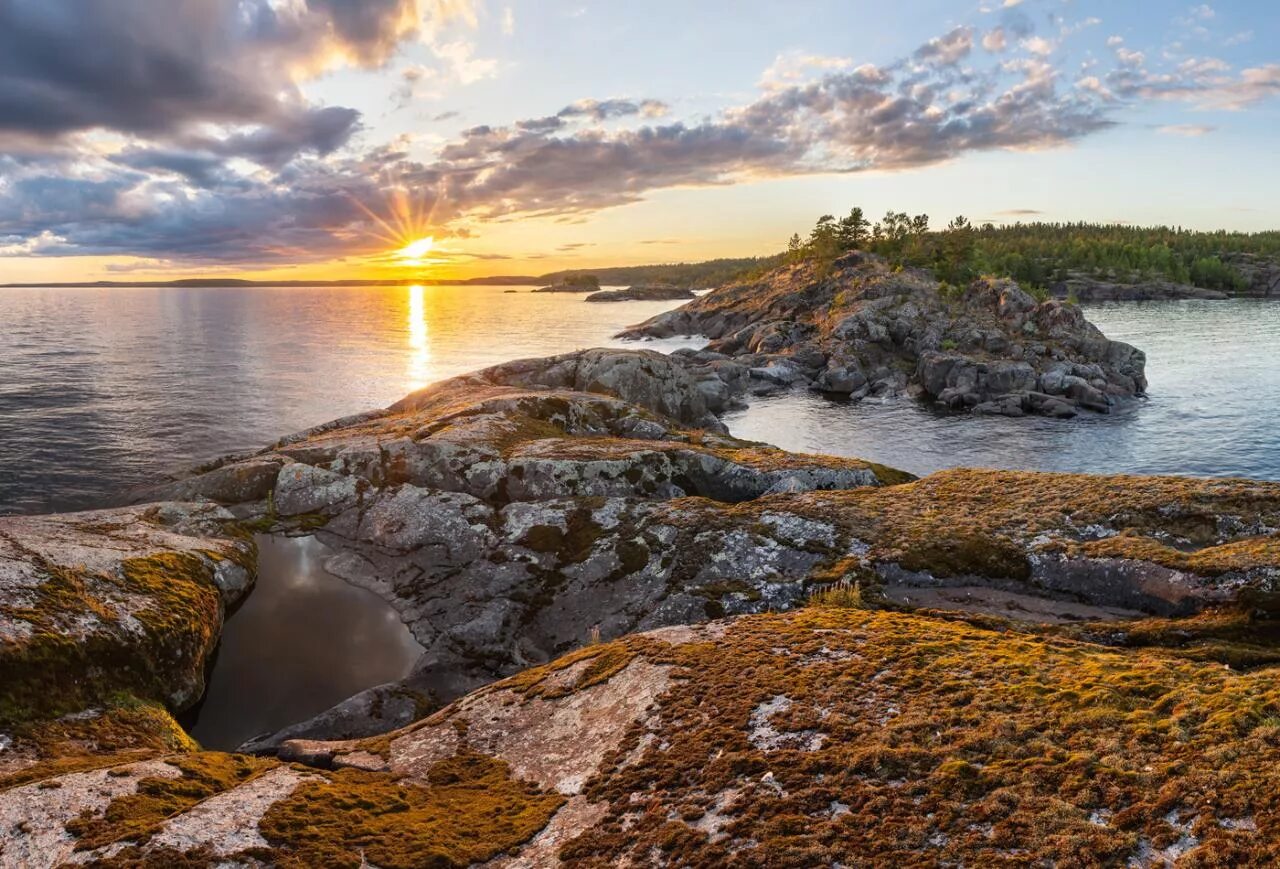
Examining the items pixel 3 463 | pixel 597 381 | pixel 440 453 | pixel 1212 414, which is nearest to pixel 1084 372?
pixel 1212 414

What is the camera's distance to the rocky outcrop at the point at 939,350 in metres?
99.6

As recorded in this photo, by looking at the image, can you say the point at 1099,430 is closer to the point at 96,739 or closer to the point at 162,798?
the point at 162,798

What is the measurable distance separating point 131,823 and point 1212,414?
358ft

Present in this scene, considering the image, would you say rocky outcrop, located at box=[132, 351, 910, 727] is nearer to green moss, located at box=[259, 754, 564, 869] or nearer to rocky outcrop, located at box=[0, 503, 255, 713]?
rocky outcrop, located at box=[0, 503, 255, 713]

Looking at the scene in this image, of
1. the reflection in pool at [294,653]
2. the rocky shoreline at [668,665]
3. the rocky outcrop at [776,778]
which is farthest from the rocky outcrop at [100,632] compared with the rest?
the rocky outcrop at [776,778]

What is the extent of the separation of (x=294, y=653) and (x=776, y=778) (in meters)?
25.8

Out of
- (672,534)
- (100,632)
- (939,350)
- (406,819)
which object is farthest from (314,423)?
(939,350)

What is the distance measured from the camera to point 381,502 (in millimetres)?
43688

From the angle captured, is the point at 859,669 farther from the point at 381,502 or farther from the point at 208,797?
the point at 381,502

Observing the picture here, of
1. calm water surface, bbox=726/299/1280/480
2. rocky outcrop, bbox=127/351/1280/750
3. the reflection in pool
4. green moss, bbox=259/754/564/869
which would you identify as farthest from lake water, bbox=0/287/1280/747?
green moss, bbox=259/754/564/869

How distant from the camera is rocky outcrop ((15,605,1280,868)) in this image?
12.5 metres

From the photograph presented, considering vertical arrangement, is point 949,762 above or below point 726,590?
above

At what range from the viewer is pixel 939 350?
12012 cm

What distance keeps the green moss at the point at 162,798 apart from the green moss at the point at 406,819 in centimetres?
213
